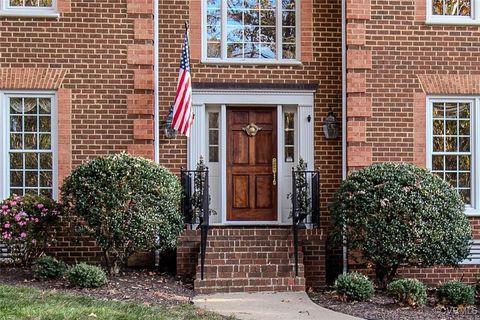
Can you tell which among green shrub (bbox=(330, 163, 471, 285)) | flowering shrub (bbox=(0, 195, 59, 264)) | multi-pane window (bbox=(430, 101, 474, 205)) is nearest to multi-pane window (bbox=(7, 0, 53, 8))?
flowering shrub (bbox=(0, 195, 59, 264))

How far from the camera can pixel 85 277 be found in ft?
31.7

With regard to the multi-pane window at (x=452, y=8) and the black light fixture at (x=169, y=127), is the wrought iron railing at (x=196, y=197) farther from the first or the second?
the multi-pane window at (x=452, y=8)

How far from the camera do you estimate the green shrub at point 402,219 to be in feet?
33.8

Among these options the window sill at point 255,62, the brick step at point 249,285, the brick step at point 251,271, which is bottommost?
Result: the brick step at point 249,285

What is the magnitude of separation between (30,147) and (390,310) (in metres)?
6.62

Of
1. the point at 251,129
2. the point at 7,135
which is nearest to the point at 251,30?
the point at 251,129

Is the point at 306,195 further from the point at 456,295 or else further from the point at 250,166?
the point at 456,295

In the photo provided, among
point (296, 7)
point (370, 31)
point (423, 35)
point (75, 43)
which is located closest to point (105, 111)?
point (75, 43)

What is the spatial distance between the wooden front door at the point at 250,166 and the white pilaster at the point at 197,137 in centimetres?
50

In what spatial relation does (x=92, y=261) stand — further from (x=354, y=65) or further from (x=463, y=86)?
(x=463, y=86)

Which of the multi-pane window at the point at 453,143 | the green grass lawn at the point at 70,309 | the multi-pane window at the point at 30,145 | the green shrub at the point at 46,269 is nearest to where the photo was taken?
the green grass lawn at the point at 70,309

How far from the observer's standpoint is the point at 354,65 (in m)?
11.6

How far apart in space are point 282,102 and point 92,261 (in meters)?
4.39

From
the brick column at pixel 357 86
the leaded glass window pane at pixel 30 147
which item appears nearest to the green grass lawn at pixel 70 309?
the leaded glass window pane at pixel 30 147
